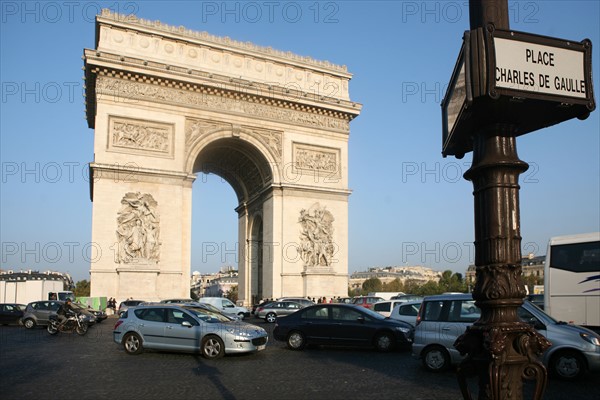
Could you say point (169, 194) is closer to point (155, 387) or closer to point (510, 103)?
point (155, 387)

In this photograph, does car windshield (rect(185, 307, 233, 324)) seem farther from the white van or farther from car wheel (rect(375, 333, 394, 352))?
the white van

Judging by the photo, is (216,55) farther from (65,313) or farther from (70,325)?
(70,325)

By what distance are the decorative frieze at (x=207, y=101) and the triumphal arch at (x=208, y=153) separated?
0.19 ft

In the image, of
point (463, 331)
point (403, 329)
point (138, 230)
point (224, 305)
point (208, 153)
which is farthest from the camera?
point (208, 153)

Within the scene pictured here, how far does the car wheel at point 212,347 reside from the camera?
12719 mm

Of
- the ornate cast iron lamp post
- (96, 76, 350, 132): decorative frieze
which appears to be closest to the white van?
(96, 76, 350, 132): decorative frieze

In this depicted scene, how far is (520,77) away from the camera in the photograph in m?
2.58

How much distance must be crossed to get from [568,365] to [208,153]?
88.3 feet

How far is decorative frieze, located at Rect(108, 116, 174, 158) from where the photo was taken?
2828 centimetres

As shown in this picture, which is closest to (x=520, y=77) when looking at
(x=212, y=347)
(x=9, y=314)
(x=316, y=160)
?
(x=212, y=347)

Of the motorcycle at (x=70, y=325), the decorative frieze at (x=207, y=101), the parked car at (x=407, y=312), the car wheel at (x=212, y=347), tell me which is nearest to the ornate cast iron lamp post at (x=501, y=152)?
the car wheel at (x=212, y=347)

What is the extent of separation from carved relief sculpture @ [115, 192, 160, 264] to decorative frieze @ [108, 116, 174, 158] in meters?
2.36

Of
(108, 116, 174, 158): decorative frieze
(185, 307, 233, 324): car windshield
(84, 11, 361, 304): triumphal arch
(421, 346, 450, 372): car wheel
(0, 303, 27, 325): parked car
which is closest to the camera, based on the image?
(421, 346, 450, 372): car wheel

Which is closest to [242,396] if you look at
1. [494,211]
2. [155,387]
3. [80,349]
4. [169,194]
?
[155,387]
